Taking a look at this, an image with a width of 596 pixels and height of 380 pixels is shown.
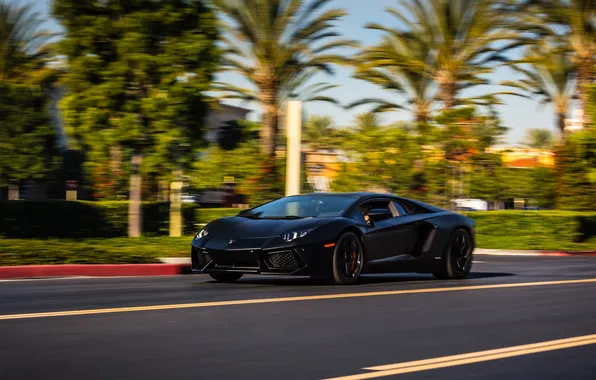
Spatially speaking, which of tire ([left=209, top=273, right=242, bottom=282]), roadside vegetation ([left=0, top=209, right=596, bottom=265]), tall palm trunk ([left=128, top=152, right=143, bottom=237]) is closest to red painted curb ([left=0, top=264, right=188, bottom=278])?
roadside vegetation ([left=0, top=209, right=596, bottom=265])

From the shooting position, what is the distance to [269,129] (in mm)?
39438

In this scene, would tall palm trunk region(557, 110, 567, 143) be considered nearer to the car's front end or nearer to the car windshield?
the car windshield

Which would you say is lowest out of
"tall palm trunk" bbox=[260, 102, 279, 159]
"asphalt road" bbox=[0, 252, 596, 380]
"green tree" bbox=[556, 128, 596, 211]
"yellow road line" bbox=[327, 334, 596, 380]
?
"yellow road line" bbox=[327, 334, 596, 380]

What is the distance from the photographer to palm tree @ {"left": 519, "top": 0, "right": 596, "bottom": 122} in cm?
3628

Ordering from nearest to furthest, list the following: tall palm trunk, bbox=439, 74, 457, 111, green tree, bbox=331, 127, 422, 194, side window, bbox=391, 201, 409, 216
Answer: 1. side window, bbox=391, 201, 409, 216
2. tall palm trunk, bbox=439, 74, 457, 111
3. green tree, bbox=331, 127, 422, 194

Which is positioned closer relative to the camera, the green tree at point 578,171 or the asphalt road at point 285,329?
the asphalt road at point 285,329

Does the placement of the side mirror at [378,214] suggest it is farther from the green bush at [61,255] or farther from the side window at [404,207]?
the green bush at [61,255]

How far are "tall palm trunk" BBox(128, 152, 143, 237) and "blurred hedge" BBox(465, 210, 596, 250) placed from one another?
9.49 metres

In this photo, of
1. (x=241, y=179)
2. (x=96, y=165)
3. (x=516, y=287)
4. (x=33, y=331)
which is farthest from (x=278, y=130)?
(x=33, y=331)

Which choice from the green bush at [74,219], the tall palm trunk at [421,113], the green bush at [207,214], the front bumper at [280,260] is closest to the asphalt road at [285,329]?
the front bumper at [280,260]

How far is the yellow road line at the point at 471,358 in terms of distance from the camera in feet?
21.3

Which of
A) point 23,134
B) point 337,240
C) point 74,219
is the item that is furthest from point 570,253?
point 23,134

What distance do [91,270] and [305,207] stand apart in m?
3.28

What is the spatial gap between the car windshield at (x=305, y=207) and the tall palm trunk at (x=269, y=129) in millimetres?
24221
